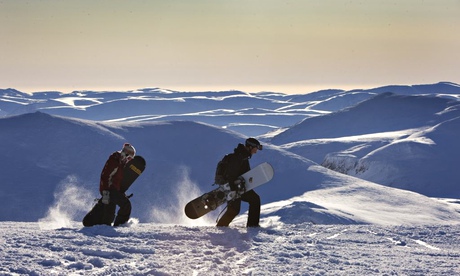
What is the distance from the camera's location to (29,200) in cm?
3047

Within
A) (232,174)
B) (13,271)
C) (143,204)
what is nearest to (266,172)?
(232,174)

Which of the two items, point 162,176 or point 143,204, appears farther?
point 162,176

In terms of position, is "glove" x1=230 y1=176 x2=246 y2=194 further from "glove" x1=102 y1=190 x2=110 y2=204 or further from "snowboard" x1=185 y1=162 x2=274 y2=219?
"glove" x1=102 y1=190 x2=110 y2=204

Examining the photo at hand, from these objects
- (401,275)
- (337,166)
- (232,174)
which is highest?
(232,174)

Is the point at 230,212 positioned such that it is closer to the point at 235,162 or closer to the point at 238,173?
the point at 238,173

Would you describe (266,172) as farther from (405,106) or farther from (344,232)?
(405,106)

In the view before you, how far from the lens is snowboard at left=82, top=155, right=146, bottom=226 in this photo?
1249cm

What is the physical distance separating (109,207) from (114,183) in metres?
0.54

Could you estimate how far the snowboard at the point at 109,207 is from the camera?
492 inches

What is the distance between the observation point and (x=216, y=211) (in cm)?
3206

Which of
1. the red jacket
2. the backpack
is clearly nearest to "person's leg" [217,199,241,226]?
the backpack

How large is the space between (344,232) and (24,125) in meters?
32.2

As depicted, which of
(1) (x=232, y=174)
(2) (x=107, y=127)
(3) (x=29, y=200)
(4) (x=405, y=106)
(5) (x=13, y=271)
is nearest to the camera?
(5) (x=13, y=271)

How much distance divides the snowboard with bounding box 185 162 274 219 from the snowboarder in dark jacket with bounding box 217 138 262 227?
0.12 metres
